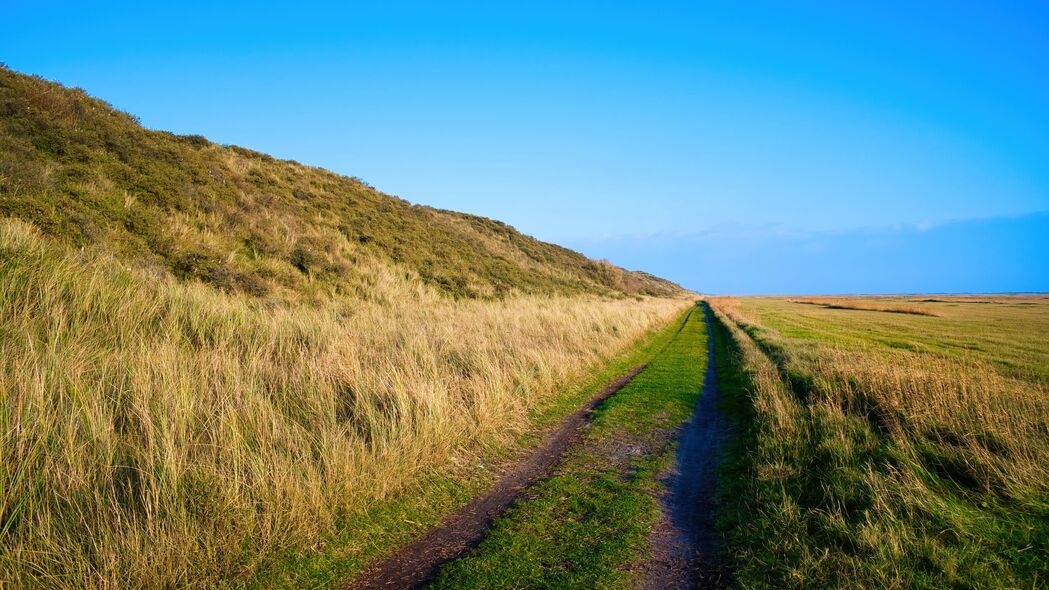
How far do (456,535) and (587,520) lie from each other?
1368 mm

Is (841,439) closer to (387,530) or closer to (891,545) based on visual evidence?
(891,545)

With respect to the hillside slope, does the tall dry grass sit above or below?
below

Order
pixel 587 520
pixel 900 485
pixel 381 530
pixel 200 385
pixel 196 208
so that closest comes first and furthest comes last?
pixel 381 530, pixel 900 485, pixel 587 520, pixel 200 385, pixel 196 208

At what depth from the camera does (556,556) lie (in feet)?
13.3

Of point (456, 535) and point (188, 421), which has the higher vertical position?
point (188, 421)

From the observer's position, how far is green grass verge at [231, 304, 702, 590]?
363cm

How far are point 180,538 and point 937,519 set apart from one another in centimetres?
636

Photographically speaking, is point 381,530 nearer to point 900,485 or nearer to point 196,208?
point 900,485

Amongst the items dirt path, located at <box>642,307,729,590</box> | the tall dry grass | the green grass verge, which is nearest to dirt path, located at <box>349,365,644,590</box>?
the green grass verge

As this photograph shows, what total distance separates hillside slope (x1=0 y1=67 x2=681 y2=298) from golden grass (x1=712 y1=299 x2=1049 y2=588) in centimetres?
1453

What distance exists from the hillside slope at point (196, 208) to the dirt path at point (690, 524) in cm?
1321

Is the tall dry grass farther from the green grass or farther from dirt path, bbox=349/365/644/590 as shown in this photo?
the green grass

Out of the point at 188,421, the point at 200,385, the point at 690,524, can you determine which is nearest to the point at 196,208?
the point at 200,385

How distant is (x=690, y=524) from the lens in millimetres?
4730
